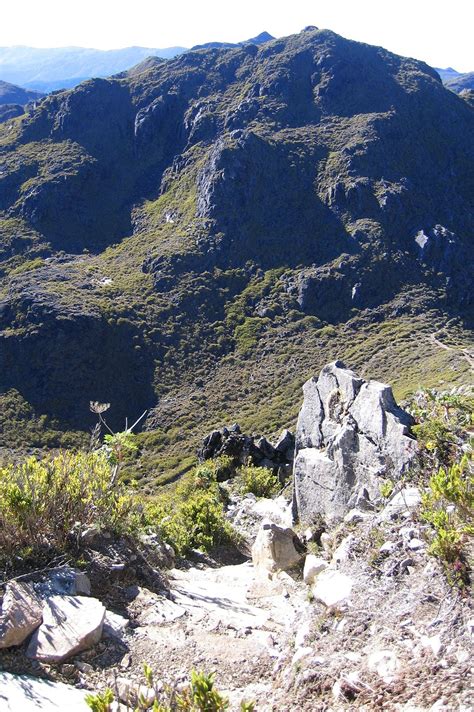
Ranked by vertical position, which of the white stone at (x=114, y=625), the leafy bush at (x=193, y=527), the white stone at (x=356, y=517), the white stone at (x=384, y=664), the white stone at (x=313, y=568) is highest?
the white stone at (x=384, y=664)

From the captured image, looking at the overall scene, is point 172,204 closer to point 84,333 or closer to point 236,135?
point 236,135

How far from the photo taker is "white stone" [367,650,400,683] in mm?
3707

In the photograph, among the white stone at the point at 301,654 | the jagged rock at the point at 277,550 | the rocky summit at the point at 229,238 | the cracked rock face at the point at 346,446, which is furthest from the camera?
the rocky summit at the point at 229,238

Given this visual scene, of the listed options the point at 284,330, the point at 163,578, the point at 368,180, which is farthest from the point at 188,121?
the point at 163,578

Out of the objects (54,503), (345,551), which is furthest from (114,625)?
(345,551)

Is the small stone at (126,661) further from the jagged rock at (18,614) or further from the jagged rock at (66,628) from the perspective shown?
Answer: the jagged rock at (18,614)

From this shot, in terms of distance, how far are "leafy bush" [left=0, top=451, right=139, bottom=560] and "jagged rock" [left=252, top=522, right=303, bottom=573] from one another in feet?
8.03

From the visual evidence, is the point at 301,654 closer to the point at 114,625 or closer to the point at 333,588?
the point at 333,588

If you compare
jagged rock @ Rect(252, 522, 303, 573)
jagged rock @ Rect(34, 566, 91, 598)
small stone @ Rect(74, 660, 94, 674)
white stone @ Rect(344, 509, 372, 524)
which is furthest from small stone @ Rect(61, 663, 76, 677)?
jagged rock @ Rect(252, 522, 303, 573)

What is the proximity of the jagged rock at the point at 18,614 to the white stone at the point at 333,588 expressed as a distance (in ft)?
7.87

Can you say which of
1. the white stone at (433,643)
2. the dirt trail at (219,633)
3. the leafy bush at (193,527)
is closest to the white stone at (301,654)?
the dirt trail at (219,633)

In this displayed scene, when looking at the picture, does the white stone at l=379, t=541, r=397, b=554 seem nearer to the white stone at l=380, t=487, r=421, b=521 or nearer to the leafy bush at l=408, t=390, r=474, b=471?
the white stone at l=380, t=487, r=421, b=521

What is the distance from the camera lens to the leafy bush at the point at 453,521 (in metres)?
4.34

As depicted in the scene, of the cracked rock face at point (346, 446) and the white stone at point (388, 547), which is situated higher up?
the white stone at point (388, 547)
